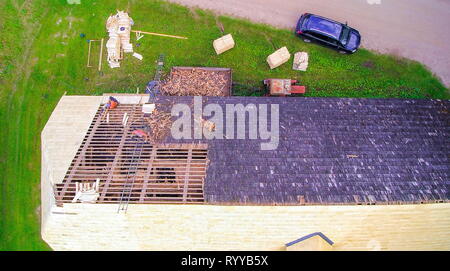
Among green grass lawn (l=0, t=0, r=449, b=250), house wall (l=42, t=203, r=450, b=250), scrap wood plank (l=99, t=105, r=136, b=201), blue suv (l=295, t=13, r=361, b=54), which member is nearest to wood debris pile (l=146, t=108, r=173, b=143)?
scrap wood plank (l=99, t=105, r=136, b=201)

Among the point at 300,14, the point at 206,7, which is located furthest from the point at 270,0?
the point at 206,7

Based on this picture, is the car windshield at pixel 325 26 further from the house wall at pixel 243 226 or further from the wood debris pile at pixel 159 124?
the house wall at pixel 243 226

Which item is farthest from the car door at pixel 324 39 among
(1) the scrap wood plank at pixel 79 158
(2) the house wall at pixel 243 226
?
(1) the scrap wood plank at pixel 79 158

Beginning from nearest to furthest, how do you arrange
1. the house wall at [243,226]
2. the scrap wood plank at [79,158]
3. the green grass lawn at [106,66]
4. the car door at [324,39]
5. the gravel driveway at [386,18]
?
the house wall at [243,226] → the scrap wood plank at [79,158] → the car door at [324,39] → the green grass lawn at [106,66] → the gravel driveway at [386,18]

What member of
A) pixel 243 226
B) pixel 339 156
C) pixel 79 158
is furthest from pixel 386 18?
pixel 79 158

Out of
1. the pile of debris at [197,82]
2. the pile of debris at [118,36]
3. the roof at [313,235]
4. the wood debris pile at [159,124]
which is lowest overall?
the roof at [313,235]

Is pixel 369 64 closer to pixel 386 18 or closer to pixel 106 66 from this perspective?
pixel 386 18
